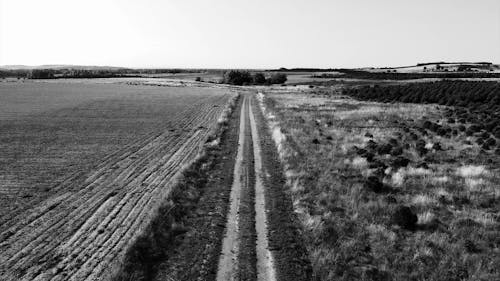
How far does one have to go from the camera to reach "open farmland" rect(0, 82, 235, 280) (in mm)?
10562

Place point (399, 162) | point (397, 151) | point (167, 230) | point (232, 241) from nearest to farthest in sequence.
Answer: point (232, 241), point (167, 230), point (399, 162), point (397, 151)

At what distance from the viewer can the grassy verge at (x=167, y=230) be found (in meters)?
9.62

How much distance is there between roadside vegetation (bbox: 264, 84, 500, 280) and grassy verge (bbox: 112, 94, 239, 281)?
3.73 metres

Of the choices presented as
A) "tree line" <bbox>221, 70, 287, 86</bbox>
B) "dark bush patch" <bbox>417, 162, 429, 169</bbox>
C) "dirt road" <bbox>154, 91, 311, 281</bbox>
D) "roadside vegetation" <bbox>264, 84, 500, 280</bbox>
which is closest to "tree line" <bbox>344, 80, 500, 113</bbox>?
"roadside vegetation" <bbox>264, 84, 500, 280</bbox>

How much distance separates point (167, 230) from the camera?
39.3 ft

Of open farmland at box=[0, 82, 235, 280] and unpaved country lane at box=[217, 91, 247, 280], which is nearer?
unpaved country lane at box=[217, 91, 247, 280]

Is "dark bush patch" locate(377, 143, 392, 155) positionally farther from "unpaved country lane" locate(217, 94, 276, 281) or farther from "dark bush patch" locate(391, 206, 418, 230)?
"dark bush patch" locate(391, 206, 418, 230)

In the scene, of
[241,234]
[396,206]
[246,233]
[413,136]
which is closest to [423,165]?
[396,206]

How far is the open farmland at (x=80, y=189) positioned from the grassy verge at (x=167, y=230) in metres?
0.47

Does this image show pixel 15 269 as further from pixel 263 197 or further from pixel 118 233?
pixel 263 197

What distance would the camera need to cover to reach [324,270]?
376 inches

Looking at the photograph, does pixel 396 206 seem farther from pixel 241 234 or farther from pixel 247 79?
pixel 247 79

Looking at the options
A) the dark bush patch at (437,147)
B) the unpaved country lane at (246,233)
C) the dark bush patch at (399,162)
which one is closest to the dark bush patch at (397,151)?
the dark bush patch at (399,162)

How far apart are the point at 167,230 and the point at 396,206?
25.8 feet
